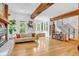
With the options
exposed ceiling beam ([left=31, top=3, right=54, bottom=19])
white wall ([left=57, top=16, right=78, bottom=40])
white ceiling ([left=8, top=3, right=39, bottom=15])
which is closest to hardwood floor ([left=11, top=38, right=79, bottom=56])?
white wall ([left=57, top=16, right=78, bottom=40])

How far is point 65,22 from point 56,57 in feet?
2.75

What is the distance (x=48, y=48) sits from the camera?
333cm

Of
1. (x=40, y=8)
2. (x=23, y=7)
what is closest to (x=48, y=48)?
(x=40, y=8)

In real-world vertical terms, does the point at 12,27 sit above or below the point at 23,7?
below

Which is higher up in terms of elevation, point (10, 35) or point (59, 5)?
A: point (59, 5)

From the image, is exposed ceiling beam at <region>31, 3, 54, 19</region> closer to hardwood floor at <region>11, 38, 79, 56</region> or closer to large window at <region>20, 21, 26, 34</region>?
large window at <region>20, 21, 26, 34</region>

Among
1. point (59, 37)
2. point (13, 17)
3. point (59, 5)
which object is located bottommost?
point (59, 37)

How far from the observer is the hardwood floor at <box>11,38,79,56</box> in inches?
122

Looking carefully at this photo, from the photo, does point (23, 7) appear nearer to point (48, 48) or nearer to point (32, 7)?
point (32, 7)

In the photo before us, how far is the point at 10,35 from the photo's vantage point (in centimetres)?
309

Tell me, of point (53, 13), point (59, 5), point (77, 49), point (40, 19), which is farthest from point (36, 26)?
point (77, 49)

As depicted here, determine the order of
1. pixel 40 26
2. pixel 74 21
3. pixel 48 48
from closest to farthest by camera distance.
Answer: pixel 74 21
pixel 40 26
pixel 48 48

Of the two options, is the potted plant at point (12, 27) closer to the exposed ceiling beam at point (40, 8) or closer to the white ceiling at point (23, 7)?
the white ceiling at point (23, 7)

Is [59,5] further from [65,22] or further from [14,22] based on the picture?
[14,22]
